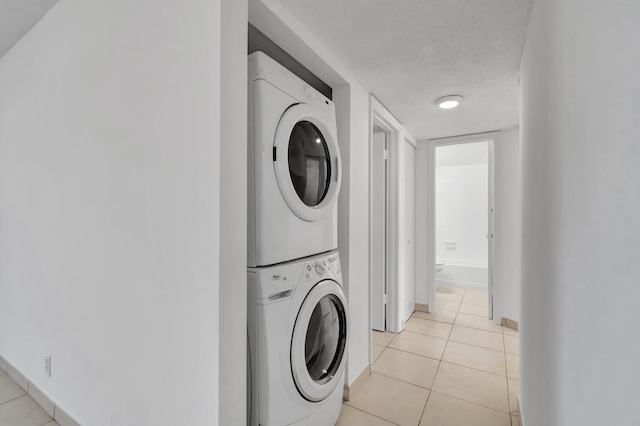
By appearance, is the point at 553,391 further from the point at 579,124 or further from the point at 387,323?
the point at 387,323

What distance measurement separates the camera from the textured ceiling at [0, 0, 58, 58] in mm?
1645

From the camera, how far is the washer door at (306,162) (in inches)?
52.6

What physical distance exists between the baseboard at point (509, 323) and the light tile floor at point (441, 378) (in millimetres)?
84

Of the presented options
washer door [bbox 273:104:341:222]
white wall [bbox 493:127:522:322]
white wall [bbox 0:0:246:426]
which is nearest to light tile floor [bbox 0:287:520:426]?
white wall [bbox 0:0:246:426]

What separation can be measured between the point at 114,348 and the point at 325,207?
122 centimetres

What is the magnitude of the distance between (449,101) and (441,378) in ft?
7.25

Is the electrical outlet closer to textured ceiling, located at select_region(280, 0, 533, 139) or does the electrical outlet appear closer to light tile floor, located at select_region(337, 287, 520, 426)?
light tile floor, located at select_region(337, 287, 520, 426)

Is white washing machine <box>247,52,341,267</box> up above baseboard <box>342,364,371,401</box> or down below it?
above

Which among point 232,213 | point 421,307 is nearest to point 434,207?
point 421,307

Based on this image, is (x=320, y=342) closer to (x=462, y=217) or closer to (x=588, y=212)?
(x=588, y=212)

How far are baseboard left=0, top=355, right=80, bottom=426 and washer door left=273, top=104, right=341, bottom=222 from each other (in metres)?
1.70

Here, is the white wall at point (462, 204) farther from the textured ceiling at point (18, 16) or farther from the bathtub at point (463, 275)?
the textured ceiling at point (18, 16)

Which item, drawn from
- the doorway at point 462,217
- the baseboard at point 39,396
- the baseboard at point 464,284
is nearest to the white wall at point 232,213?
the baseboard at point 39,396

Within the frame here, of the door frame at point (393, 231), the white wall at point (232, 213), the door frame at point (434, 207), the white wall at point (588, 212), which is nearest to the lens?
the white wall at point (588, 212)
